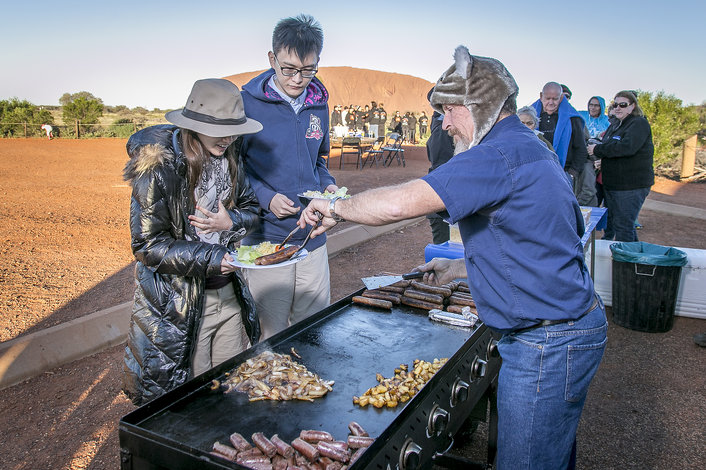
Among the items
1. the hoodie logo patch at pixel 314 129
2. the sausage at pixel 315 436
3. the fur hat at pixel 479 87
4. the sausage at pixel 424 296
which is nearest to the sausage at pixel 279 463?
the sausage at pixel 315 436

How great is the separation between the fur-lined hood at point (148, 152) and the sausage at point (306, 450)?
1433 millimetres

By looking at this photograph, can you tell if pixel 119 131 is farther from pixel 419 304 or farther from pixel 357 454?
pixel 357 454

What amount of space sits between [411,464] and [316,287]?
1.82m

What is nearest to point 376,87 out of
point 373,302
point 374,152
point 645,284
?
point 374,152

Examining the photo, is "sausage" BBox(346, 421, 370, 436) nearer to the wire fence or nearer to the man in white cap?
the man in white cap

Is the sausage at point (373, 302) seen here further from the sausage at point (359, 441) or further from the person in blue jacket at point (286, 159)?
the sausage at point (359, 441)

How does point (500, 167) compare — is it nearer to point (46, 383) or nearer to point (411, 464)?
point (411, 464)

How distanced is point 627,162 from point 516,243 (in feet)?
19.1

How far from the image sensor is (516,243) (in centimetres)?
200

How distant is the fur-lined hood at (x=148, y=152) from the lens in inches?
95.6

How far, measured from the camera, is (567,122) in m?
7.17

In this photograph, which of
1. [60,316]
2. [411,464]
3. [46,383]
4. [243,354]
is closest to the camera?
[411,464]

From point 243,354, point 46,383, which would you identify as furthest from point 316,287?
point 46,383

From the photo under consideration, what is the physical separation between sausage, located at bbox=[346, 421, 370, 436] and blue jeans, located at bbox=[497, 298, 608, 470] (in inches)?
27.7
